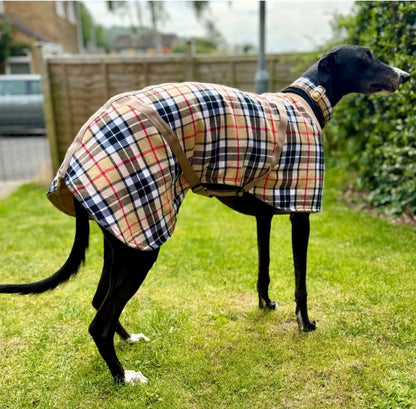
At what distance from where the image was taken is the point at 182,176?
7.66 ft

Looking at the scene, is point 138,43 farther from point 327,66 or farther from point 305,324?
point 305,324

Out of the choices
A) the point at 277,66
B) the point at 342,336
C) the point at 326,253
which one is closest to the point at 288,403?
the point at 342,336

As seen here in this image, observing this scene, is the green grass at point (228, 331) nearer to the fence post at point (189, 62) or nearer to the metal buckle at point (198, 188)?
the metal buckle at point (198, 188)

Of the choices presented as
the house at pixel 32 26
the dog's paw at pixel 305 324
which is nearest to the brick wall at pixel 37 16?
the house at pixel 32 26

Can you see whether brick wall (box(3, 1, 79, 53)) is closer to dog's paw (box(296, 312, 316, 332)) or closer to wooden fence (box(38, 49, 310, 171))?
wooden fence (box(38, 49, 310, 171))

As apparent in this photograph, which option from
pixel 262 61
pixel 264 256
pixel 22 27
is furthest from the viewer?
pixel 22 27

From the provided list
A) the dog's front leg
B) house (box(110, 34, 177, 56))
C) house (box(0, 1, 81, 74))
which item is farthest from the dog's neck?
house (box(110, 34, 177, 56))

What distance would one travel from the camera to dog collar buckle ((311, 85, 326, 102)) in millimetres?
2764

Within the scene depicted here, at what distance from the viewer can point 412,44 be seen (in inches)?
185

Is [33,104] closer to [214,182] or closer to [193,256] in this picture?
[193,256]

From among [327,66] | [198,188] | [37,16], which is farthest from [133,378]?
[37,16]

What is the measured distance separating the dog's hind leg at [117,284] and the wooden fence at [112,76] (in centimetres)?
589

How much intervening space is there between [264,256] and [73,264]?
1317mm

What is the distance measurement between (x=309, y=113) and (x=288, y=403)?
163cm
